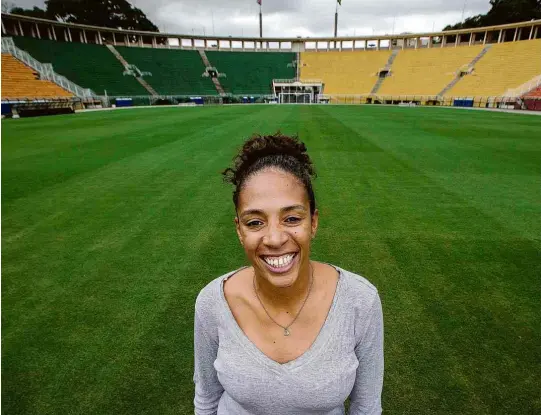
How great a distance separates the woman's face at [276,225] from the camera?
150cm

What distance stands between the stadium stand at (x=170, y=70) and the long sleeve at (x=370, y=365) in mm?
55686

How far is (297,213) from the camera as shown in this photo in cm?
153

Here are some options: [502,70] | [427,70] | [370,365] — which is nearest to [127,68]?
[427,70]

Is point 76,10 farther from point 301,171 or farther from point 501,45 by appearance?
point 301,171

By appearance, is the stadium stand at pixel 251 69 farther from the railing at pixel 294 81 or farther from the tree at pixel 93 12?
the tree at pixel 93 12

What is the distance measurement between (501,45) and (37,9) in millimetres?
78956

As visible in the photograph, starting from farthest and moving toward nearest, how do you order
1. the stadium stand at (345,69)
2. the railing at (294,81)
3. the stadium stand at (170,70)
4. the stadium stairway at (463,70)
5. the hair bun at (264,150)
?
the railing at (294,81), the stadium stand at (345,69), the stadium stand at (170,70), the stadium stairway at (463,70), the hair bun at (264,150)

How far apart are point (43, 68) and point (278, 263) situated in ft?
158

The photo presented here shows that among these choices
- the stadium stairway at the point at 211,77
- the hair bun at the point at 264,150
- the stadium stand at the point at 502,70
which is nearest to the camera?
the hair bun at the point at 264,150

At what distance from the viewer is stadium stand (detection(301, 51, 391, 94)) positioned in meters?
57.3

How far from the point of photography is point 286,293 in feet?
5.13

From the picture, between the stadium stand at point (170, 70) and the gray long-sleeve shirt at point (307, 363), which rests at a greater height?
the stadium stand at point (170, 70)

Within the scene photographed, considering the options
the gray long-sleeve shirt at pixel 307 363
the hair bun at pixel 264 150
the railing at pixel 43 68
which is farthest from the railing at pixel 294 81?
the gray long-sleeve shirt at pixel 307 363

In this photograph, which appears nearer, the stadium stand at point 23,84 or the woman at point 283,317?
the woman at point 283,317
